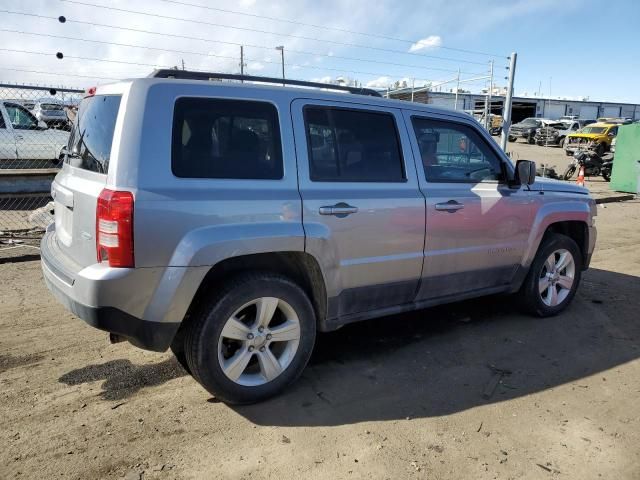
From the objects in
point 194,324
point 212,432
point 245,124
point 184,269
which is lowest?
point 212,432

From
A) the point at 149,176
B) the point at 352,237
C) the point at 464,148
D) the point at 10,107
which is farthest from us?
the point at 10,107

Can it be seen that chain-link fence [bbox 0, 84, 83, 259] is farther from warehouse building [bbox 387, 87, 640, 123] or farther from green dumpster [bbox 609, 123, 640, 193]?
warehouse building [bbox 387, 87, 640, 123]

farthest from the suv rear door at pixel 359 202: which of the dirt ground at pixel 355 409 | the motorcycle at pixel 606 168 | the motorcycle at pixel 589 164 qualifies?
the motorcycle at pixel 606 168

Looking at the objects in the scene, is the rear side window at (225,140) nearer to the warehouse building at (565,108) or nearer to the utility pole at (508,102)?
the utility pole at (508,102)

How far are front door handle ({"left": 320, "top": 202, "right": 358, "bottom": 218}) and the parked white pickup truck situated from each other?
31.1 ft

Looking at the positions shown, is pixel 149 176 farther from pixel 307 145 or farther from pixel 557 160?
pixel 557 160

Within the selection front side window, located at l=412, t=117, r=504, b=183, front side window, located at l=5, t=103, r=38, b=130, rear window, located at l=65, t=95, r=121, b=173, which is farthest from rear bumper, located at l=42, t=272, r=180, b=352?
front side window, located at l=5, t=103, r=38, b=130

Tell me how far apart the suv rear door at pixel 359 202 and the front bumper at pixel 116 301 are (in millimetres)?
1004

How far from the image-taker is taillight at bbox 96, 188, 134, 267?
2553 mm

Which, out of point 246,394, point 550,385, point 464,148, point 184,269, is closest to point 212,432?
point 246,394

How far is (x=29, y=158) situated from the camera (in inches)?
429

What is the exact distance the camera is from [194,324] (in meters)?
2.90

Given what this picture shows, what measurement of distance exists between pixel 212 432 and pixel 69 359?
1.47m

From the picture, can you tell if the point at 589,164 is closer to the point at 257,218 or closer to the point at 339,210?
the point at 339,210
